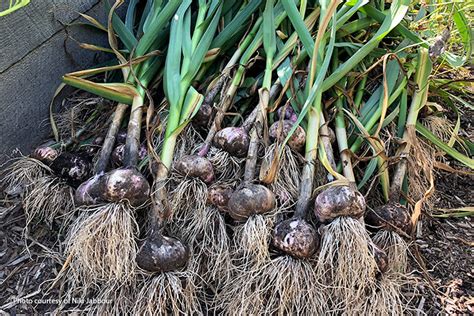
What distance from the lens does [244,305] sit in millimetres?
1038

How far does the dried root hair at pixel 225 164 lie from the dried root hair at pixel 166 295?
27 cm

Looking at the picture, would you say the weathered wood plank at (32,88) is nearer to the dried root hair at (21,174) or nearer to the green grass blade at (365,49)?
the dried root hair at (21,174)

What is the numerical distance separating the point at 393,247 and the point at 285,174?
12.0 inches

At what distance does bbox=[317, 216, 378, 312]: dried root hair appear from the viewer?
103 cm

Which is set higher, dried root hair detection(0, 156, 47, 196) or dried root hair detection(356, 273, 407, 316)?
dried root hair detection(0, 156, 47, 196)

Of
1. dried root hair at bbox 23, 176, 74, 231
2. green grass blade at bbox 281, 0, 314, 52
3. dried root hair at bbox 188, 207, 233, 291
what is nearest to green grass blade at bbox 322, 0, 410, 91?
green grass blade at bbox 281, 0, 314, 52

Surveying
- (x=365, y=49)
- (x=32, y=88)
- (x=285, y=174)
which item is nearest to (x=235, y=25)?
Result: (x=365, y=49)

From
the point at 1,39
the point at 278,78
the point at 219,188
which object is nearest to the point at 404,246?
the point at 219,188

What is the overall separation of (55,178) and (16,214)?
0.53 feet

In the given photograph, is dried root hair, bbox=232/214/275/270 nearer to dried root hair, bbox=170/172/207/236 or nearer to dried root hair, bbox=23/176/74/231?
dried root hair, bbox=170/172/207/236

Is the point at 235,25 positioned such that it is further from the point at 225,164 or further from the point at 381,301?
the point at 381,301

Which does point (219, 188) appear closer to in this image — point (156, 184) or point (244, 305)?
point (156, 184)

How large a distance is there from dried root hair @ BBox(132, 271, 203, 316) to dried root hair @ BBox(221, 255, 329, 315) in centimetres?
10

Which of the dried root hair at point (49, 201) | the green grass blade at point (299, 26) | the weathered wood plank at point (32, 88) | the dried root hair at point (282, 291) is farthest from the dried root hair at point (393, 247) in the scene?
the weathered wood plank at point (32, 88)
